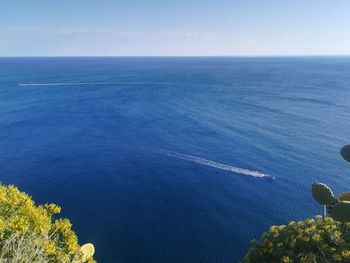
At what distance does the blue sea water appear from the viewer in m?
42.2

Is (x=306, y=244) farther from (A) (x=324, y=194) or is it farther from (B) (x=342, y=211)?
(B) (x=342, y=211)

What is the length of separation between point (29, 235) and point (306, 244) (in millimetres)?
16664

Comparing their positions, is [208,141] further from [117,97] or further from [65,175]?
[117,97]

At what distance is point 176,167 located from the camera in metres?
60.5

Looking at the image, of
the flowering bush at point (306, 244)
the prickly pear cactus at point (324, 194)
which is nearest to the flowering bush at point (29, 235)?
the flowering bush at point (306, 244)

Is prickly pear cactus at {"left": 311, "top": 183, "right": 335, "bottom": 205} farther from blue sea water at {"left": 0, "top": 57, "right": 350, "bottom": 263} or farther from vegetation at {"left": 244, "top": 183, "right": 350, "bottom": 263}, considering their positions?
blue sea water at {"left": 0, "top": 57, "right": 350, "bottom": 263}

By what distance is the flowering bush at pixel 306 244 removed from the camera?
19.0 metres

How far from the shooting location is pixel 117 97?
414 feet

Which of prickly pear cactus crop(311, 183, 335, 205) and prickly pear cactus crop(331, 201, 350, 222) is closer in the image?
prickly pear cactus crop(331, 201, 350, 222)

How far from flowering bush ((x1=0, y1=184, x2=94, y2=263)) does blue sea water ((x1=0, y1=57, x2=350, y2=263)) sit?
23.2 metres

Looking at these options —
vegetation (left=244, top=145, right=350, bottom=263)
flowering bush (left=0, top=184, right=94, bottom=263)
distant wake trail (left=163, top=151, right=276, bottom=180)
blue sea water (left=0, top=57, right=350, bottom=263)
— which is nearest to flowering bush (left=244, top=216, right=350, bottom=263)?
vegetation (left=244, top=145, right=350, bottom=263)

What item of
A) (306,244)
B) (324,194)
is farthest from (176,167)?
(324,194)

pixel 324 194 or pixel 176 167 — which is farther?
pixel 176 167

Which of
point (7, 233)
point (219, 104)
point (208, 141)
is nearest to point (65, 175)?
point (208, 141)
